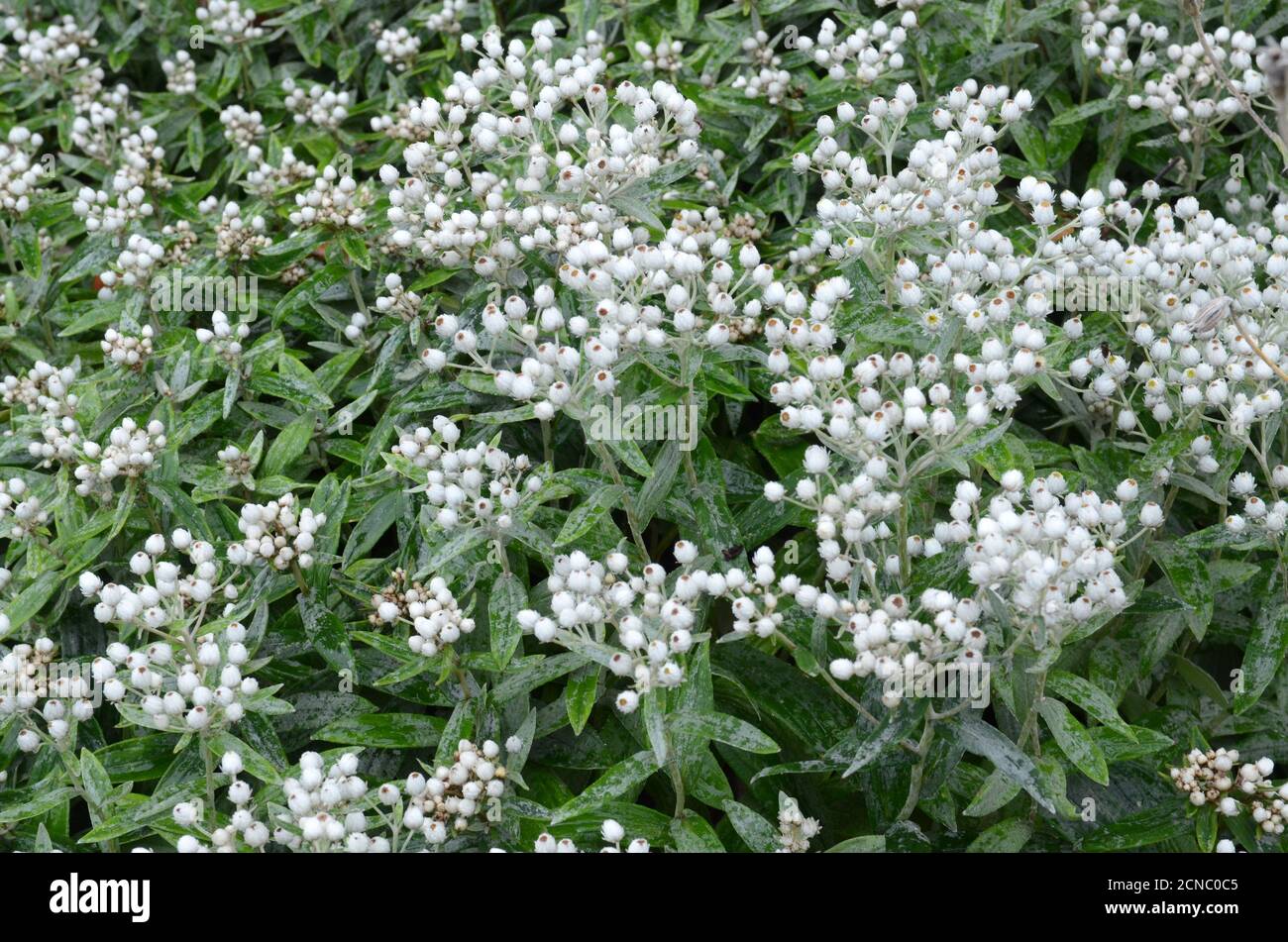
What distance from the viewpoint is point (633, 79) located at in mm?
5195

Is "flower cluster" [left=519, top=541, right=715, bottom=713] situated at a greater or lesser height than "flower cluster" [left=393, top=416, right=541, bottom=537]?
lesser

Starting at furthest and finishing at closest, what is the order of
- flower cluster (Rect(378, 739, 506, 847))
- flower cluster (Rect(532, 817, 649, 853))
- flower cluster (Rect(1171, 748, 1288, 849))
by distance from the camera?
1. flower cluster (Rect(1171, 748, 1288, 849))
2. flower cluster (Rect(378, 739, 506, 847))
3. flower cluster (Rect(532, 817, 649, 853))

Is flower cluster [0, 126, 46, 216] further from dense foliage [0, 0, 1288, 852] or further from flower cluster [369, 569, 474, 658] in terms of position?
flower cluster [369, 569, 474, 658]

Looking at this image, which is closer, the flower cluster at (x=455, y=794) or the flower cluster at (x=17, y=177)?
the flower cluster at (x=455, y=794)

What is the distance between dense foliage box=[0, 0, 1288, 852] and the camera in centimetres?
312

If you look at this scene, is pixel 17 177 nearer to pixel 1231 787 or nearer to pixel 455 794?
pixel 455 794

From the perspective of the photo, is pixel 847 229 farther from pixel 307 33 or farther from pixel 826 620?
pixel 307 33

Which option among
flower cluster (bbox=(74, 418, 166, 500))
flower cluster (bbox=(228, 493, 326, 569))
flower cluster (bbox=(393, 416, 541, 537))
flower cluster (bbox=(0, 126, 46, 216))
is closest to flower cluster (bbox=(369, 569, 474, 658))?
flower cluster (bbox=(393, 416, 541, 537))

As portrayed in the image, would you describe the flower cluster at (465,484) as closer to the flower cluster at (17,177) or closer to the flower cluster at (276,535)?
the flower cluster at (276,535)

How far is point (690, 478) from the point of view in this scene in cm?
373

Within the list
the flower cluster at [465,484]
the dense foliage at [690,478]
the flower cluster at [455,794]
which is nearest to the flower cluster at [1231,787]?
the dense foliage at [690,478]

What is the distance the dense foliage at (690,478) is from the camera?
3119 millimetres

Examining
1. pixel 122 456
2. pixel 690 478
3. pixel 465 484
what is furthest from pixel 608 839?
pixel 122 456

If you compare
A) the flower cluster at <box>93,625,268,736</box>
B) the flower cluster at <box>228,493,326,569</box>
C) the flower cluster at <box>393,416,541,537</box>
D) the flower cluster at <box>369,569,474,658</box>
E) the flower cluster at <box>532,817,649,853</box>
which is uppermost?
the flower cluster at <box>393,416,541,537</box>
